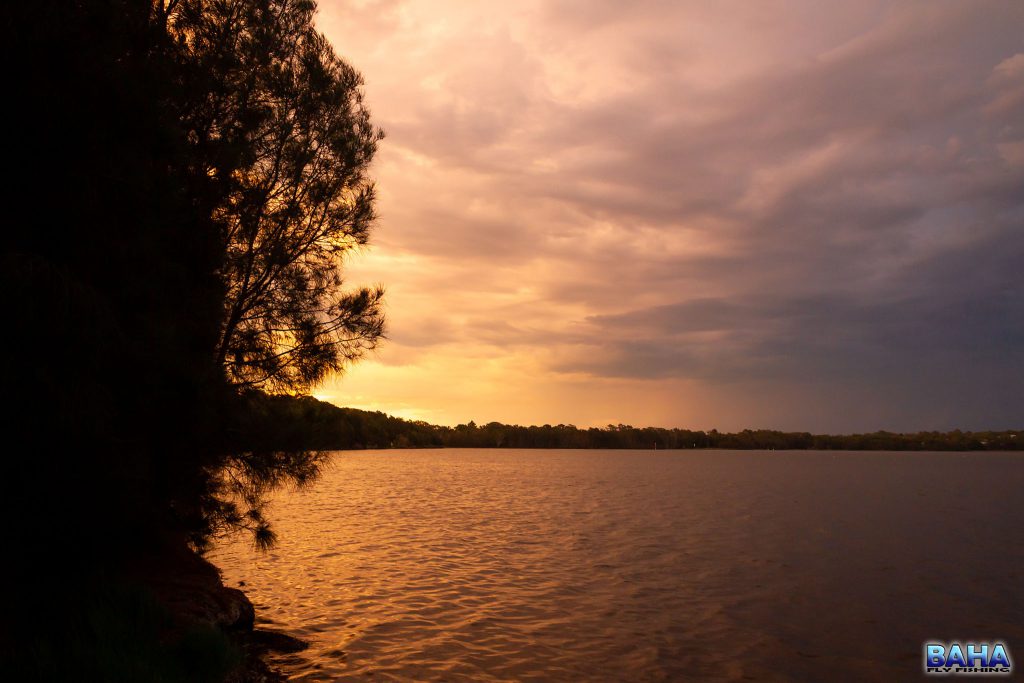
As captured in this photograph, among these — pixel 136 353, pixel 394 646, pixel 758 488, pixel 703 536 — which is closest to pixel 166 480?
pixel 136 353

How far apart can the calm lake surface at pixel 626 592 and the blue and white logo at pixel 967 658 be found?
28 centimetres

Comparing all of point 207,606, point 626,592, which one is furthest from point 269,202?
point 626,592

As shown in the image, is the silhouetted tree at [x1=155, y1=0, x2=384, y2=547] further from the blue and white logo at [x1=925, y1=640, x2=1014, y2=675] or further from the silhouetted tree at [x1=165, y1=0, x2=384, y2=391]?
the blue and white logo at [x1=925, y1=640, x2=1014, y2=675]

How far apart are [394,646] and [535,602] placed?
4.99 metres

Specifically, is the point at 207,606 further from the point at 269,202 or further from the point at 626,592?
the point at 626,592

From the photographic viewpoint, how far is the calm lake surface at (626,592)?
1290 centimetres

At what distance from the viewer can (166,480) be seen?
11.8 metres

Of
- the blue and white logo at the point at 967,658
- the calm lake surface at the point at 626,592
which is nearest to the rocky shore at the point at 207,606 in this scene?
the calm lake surface at the point at 626,592

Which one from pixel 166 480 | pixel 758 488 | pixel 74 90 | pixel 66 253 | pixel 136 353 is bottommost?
pixel 758 488

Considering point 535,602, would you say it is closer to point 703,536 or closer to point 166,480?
point 166,480

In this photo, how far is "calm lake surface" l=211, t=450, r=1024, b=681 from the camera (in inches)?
508

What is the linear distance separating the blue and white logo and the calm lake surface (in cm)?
28

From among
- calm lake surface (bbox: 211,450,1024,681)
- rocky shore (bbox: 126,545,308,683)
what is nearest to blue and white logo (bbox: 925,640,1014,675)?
calm lake surface (bbox: 211,450,1024,681)

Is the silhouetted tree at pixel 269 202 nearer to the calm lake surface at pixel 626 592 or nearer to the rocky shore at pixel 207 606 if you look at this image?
the rocky shore at pixel 207 606
